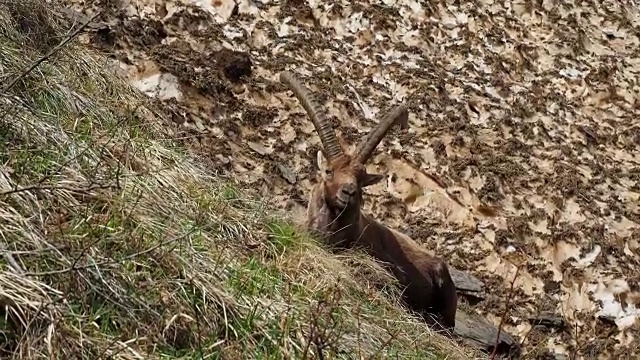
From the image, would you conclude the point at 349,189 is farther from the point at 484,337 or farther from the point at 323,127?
the point at 484,337

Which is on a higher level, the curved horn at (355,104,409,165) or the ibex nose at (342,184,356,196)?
the curved horn at (355,104,409,165)

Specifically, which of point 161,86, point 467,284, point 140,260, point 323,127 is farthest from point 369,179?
point 140,260

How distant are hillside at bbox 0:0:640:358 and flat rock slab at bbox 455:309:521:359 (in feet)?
0.99

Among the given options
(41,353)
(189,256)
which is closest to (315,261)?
(189,256)

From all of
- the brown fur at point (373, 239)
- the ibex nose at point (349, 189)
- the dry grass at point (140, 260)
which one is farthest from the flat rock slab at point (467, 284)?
the dry grass at point (140, 260)

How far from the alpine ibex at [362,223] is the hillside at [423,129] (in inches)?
29.6

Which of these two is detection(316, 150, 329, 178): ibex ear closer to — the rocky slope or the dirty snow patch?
the rocky slope

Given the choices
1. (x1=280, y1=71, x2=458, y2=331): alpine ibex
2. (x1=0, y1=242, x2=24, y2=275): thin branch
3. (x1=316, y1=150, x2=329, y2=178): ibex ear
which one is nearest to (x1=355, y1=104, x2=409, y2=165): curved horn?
(x1=280, y1=71, x2=458, y2=331): alpine ibex

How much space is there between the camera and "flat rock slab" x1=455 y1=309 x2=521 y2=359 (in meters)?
7.91

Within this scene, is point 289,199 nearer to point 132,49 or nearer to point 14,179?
point 132,49

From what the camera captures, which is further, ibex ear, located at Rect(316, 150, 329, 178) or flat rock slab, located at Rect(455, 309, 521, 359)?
ibex ear, located at Rect(316, 150, 329, 178)

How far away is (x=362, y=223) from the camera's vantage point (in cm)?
820

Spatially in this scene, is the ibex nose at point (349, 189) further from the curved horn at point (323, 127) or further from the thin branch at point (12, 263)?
the thin branch at point (12, 263)

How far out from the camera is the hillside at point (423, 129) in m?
6.03
